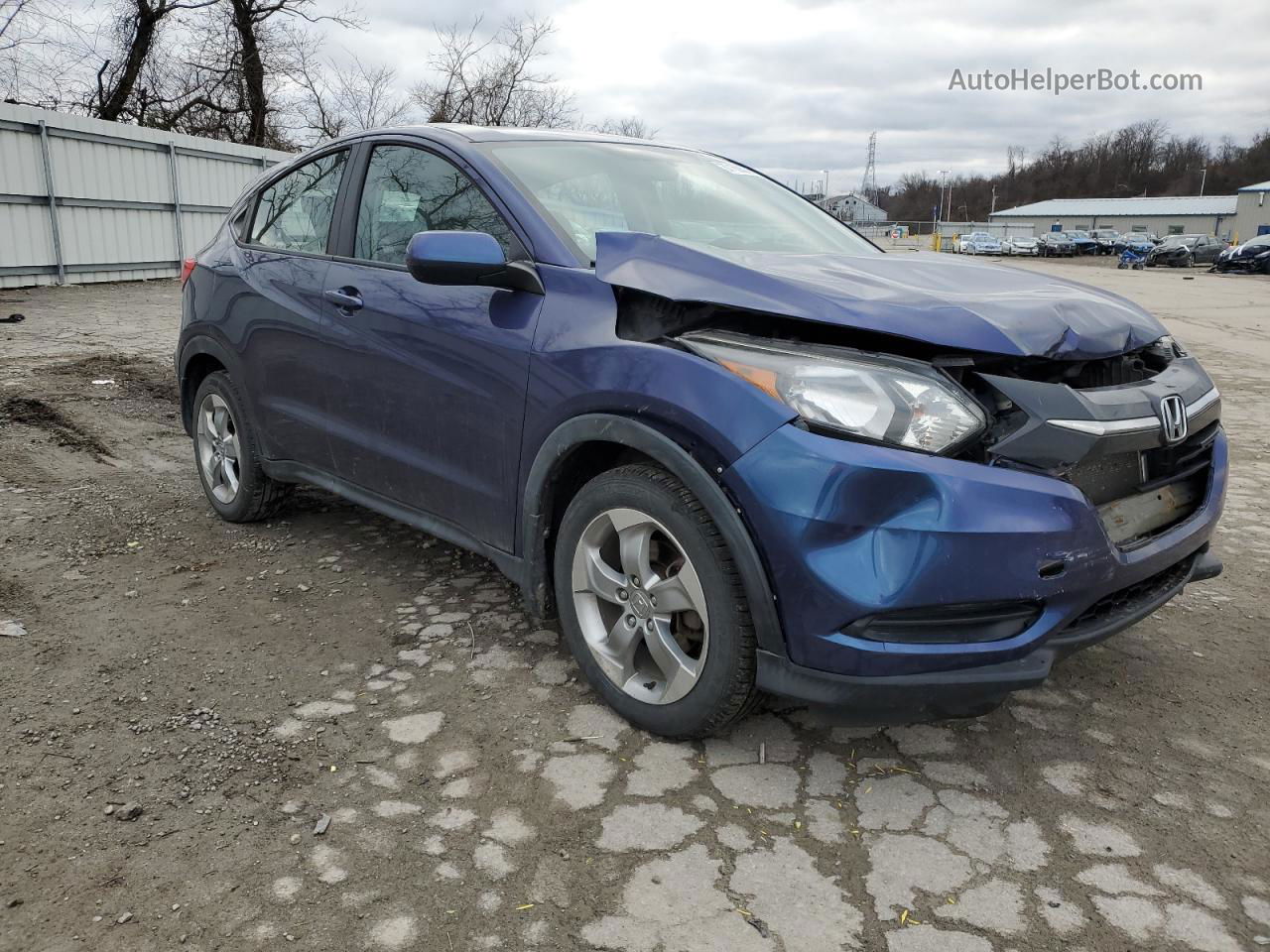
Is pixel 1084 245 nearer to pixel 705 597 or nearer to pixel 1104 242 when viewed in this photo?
pixel 1104 242

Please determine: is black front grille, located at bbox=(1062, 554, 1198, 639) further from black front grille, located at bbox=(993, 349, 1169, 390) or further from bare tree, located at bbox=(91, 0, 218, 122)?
bare tree, located at bbox=(91, 0, 218, 122)

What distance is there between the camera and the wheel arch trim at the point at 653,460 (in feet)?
7.50

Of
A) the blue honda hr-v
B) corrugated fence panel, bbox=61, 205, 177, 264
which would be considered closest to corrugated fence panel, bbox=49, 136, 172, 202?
corrugated fence panel, bbox=61, 205, 177, 264

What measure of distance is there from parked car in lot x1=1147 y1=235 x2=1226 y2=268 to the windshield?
45.6m

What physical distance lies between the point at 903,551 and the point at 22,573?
11.4 feet

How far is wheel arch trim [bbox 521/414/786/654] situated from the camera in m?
2.29

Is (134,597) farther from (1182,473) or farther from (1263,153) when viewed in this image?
(1263,153)

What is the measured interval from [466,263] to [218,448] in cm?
233

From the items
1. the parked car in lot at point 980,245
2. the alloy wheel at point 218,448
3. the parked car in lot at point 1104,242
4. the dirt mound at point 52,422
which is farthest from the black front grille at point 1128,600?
the parked car in lot at point 1104,242

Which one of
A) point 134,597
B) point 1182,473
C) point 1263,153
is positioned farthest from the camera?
point 1263,153

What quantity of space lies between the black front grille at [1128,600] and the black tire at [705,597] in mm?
775

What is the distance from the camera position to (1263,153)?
9994 cm

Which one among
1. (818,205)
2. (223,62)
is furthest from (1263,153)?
(818,205)

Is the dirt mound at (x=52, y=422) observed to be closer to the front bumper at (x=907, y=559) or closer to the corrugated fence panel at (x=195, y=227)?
the front bumper at (x=907, y=559)
